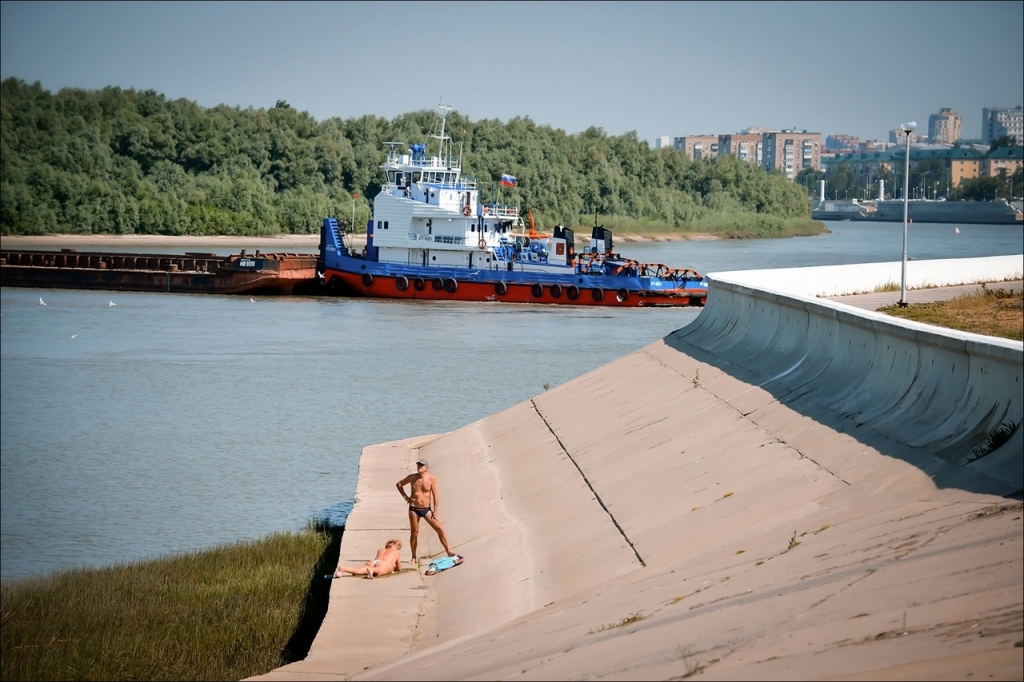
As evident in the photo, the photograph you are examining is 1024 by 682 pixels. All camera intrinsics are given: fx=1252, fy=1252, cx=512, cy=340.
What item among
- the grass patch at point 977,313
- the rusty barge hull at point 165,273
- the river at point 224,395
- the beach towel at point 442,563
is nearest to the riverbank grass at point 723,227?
the rusty barge hull at point 165,273

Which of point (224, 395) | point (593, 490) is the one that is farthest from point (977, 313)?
point (224, 395)

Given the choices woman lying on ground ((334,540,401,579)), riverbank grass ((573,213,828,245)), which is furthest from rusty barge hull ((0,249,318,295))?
riverbank grass ((573,213,828,245))

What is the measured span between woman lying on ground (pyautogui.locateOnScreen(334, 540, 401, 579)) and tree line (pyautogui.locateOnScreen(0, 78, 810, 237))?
90.3 metres

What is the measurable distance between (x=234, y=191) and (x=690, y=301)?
67708 millimetres

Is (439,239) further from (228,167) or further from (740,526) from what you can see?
(228,167)

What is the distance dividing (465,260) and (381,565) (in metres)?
44.3

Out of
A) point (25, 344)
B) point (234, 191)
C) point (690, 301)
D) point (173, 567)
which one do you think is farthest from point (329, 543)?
point (234, 191)

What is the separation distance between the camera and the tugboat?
54531 millimetres

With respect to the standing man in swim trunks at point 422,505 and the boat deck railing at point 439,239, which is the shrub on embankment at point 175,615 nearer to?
the standing man in swim trunks at point 422,505

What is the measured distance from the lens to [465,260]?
56875mm

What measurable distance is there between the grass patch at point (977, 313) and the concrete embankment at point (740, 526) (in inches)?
135

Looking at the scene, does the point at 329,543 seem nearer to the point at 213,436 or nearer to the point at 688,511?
the point at 688,511

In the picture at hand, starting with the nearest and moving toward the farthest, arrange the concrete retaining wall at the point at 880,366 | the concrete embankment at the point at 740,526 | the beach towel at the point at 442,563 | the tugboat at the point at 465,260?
the concrete embankment at the point at 740,526 < the concrete retaining wall at the point at 880,366 < the beach towel at the point at 442,563 < the tugboat at the point at 465,260

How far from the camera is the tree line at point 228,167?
106375 mm
